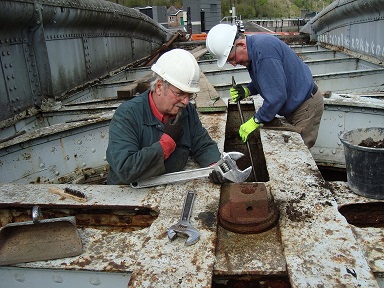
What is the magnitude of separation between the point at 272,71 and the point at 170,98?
130cm

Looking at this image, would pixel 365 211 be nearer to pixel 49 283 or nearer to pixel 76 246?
pixel 76 246

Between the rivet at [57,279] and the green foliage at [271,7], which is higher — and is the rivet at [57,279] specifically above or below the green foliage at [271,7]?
below

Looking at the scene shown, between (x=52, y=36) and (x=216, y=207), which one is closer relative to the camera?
(x=216, y=207)

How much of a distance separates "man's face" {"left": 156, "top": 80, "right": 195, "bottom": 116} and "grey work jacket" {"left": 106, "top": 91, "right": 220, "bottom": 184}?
119 millimetres

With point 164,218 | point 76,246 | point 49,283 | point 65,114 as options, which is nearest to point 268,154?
point 164,218

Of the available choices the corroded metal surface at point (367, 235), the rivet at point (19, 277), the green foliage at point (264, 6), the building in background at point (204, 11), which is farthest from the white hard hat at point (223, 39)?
the green foliage at point (264, 6)

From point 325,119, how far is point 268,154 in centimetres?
186

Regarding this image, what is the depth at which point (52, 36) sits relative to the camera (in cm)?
639

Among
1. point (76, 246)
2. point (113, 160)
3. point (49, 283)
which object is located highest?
point (113, 160)

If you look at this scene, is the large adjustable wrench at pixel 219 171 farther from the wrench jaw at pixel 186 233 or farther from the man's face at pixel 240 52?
the man's face at pixel 240 52

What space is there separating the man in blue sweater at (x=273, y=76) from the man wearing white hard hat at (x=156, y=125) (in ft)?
3.31

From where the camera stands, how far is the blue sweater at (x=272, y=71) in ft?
11.7

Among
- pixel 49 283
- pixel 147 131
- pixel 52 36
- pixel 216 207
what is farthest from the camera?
pixel 52 36

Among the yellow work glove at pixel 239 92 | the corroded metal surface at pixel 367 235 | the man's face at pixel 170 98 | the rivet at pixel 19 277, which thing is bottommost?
the rivet at pixel 19 277
